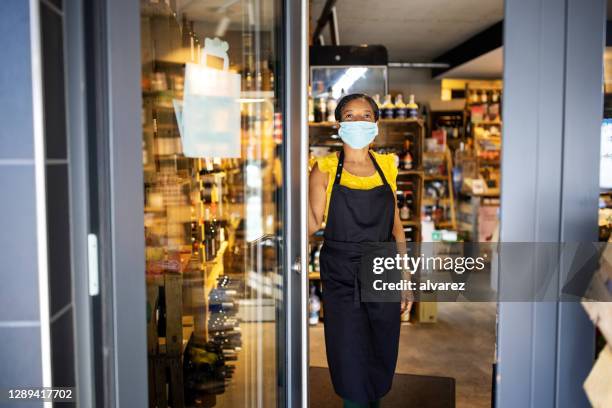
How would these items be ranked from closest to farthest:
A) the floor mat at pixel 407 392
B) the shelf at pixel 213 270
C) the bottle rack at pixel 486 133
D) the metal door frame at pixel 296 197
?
the metal door frame at pixel 296 197 → the shelf at pixel 213 270 → the floor mat at pixel 407 392 → the bottle rack at pixel 486 133

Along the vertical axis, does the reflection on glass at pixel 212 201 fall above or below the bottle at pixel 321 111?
below

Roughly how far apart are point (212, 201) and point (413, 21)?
16.2 feet

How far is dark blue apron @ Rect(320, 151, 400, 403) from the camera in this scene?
2783 millimetres

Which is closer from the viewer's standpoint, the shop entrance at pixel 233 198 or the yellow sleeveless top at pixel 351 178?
the shop entrance at pixel 233 198

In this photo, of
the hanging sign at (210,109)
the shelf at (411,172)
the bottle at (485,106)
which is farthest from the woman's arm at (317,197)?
the bottle at (485,106)

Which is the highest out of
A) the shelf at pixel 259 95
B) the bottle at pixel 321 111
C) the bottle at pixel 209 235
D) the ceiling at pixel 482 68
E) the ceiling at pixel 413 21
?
the ceiling at pixel 413 21

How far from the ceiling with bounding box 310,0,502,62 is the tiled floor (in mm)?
2855

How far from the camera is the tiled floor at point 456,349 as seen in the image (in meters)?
3.86

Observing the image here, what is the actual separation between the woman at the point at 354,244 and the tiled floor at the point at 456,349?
102 cm

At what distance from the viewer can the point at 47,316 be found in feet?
4.94

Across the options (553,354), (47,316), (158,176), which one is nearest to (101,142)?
(158,176)

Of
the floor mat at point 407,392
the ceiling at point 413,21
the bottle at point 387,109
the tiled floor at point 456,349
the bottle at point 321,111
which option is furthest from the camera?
the ceiling at point 413,21

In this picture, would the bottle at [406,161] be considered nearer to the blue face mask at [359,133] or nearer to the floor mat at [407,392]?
the floor mat at [407,392]

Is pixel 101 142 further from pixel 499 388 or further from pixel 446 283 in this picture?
pixel 499 388
